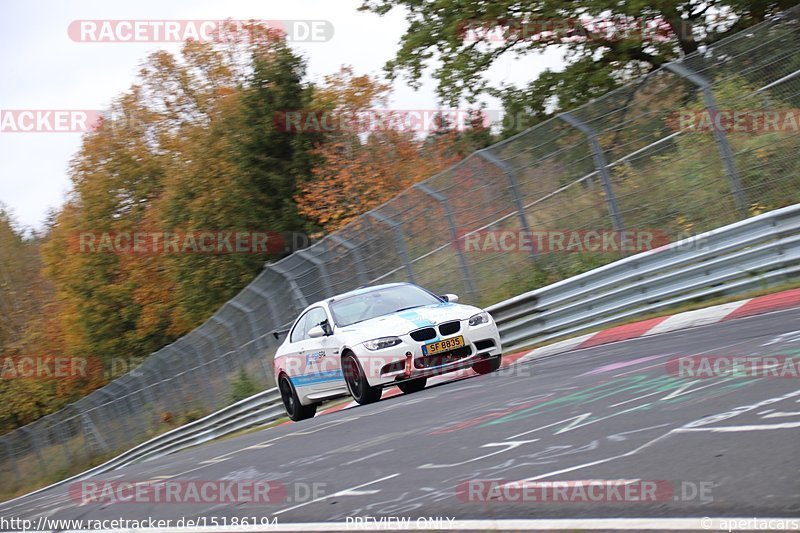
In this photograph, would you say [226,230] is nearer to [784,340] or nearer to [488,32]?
[488,32]

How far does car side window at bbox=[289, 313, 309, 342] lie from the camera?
14.8 meters

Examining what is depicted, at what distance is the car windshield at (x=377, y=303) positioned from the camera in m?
13.5

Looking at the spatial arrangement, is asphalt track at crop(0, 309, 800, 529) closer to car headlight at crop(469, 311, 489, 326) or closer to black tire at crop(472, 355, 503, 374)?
car headlight at crop(469, 311, 489, 326)

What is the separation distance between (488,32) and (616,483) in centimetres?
2200

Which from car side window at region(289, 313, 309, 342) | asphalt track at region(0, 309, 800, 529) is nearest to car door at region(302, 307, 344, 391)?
car side window at region(289, 313, 309, 342)

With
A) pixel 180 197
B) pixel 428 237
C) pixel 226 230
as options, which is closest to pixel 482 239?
pixel 428 237

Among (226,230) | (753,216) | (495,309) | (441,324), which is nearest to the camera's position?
(441,324)

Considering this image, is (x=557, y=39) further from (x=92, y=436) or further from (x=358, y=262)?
(x=92, y=436)

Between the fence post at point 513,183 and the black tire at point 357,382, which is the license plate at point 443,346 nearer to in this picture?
the black tire at point 357,382

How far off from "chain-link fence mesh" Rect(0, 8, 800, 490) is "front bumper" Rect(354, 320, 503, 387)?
336 centimetres

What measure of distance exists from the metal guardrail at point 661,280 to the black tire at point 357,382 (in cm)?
355

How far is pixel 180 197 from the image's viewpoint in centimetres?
4828

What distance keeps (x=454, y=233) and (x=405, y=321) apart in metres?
4.44

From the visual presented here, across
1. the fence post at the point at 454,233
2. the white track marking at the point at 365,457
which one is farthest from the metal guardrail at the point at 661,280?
the white track marking at the point at 365,457
